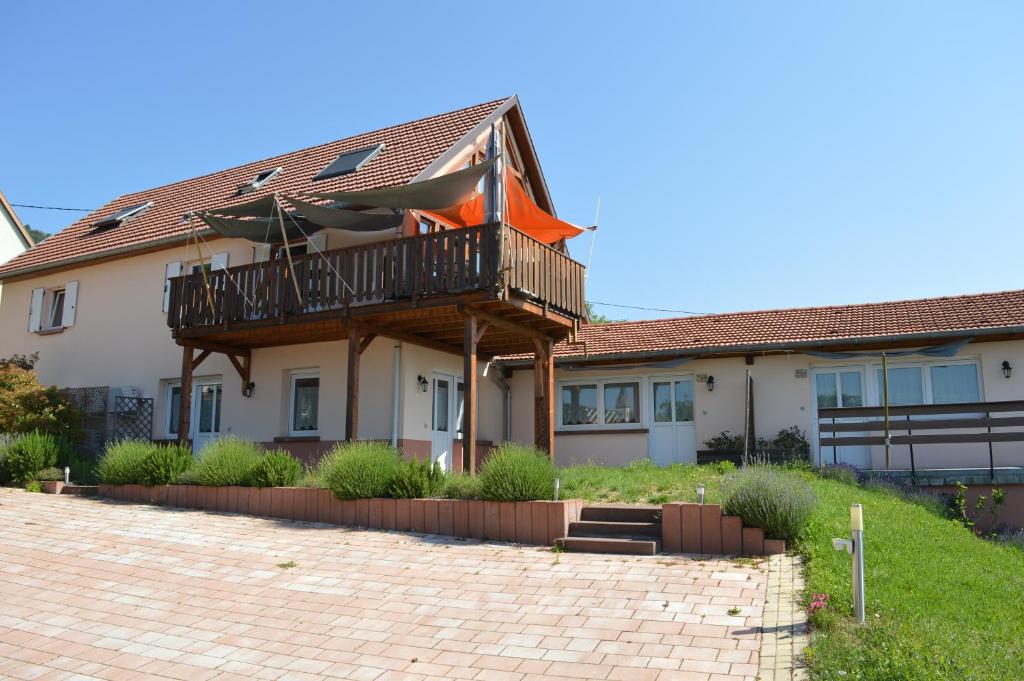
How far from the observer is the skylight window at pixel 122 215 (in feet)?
72.8

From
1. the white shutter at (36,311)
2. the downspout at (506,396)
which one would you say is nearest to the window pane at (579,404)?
the downspout at (506,396)

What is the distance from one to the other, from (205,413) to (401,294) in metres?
7.05

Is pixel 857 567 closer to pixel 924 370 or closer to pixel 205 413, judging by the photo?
pixel 924 370

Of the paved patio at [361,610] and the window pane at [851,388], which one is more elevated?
the window pane at [851,388]

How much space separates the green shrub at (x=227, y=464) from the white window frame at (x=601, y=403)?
27.2 feet

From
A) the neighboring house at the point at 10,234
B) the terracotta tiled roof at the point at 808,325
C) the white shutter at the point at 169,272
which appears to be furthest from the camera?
the neighboring house at the point at 10,234

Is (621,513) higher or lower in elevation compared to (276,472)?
lower

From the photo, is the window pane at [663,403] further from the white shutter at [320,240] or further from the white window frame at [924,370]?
the white shutter at [320,240]

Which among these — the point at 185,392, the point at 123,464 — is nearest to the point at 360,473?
the point at 123,464

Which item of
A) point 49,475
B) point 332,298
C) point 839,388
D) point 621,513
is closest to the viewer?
point 621,513

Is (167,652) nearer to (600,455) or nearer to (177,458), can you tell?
(177,458)

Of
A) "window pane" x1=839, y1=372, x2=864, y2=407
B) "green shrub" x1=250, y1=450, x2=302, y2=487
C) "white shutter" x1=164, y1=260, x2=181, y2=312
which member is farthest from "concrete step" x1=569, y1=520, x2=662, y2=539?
"white shutter" x1=164, y1=260, x2=181, y2=312

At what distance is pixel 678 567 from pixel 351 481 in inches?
197

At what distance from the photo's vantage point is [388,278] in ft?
46.7
